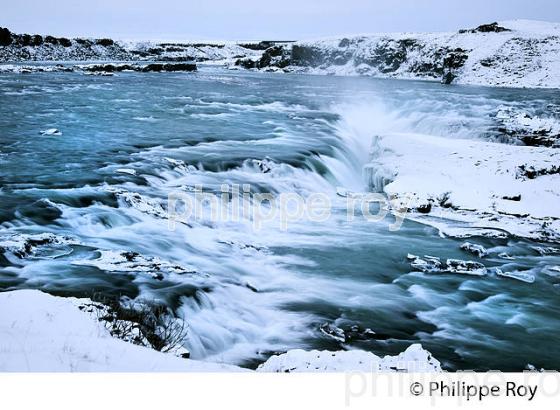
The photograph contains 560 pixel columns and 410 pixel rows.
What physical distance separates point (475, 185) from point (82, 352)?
9809mm

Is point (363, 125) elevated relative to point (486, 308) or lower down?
elevated

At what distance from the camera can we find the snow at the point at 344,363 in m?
3.91

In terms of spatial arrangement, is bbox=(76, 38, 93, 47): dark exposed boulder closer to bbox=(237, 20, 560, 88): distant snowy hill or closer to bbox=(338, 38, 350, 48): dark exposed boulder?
bbox=(237, 20, 560, 88): distant snowy hill

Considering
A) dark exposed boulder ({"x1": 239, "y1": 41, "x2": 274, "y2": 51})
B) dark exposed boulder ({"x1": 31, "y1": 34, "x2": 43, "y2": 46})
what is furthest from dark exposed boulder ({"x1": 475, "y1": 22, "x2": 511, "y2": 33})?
dark exposed boulder ({"x1": 239, "y1": 41, "x2": 274, "y2": 51})

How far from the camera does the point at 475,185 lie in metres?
11.3

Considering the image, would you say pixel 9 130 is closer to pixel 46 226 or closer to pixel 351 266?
pixel 46 226

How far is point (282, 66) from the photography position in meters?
70.2

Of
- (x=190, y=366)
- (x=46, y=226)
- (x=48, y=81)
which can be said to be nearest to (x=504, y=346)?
(x=190, y=366)

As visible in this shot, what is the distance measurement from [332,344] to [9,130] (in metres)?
13.1

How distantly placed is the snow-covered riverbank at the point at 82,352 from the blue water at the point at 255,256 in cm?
125

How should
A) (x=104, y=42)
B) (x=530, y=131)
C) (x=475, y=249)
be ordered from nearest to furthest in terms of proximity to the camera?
(x=475, y=249) < (x=530, y=131) < (x=104, y=42)

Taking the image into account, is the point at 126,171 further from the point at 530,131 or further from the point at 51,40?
the point at 51,40

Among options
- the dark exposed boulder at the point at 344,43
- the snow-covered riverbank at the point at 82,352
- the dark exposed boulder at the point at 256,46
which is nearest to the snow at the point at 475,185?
the snow-covered riverbank at the point at 82,352

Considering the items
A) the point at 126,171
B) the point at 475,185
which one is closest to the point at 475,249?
the point at 475,185
